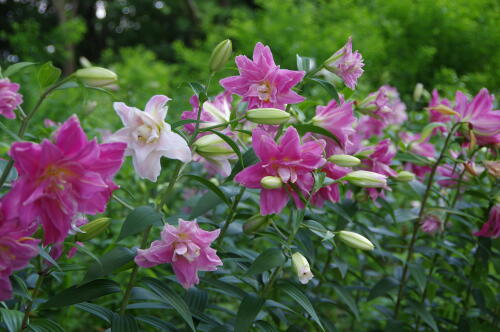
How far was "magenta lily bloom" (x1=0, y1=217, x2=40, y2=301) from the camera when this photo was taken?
0.74 metres

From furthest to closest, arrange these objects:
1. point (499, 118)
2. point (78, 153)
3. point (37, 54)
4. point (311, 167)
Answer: point (37, 54) < point (499, 118) < point (311, 167) < point (78, 153)

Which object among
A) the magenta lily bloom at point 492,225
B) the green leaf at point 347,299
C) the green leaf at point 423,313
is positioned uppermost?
the magenta lily bloom at point 492,225

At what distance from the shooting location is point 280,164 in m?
0.90

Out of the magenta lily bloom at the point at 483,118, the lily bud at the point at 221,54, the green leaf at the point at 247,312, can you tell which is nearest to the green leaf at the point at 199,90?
the lily bud at the point at 221,54

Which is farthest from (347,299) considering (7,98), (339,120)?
(7,98)

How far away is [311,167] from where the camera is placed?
0.89m

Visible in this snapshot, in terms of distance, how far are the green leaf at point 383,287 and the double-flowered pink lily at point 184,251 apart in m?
0.64

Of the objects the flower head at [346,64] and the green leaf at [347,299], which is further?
the green leaf at [347,299]

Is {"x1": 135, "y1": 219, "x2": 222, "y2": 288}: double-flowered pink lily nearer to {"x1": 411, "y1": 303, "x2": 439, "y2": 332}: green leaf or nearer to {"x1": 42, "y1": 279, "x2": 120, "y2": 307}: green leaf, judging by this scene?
{"x1": 42, "y1": 279, "x2": 120, "y2": 307}: green leaf

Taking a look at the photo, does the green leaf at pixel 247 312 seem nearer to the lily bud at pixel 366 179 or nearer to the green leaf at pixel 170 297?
the green leaf at pixel 170 297

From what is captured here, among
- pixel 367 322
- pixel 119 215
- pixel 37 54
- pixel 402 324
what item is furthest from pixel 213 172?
pixel 37 54

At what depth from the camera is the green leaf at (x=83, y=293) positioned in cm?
92

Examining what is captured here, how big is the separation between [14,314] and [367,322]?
67.6 inches

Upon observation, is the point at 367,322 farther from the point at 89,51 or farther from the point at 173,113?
the point at 89,51
